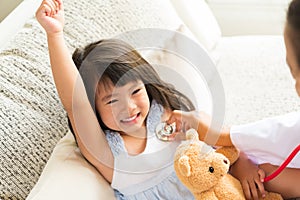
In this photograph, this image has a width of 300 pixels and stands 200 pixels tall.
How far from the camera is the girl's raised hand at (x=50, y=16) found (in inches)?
40.3

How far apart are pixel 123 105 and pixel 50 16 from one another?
23 centimetres

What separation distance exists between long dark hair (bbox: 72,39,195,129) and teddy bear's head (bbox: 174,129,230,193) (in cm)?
20

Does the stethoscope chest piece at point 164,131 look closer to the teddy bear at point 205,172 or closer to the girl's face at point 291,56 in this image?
the teddy bear at point 205,172

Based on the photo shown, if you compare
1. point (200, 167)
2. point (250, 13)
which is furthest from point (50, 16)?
point (250, 13)

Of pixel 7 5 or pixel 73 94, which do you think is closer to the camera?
pixel 73 94

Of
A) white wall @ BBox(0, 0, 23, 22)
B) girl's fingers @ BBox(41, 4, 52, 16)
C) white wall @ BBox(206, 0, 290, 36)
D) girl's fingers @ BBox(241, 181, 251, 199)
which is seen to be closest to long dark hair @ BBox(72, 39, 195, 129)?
girl's fingers @ BBox(41, 4, 52, 16)

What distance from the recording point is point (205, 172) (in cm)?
97

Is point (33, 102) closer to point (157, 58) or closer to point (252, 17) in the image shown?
point (157, 58)

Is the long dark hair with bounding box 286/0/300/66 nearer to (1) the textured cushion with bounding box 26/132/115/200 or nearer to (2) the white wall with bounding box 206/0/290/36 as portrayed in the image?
(1) the textured cushion with bounding box 26/132/115/200

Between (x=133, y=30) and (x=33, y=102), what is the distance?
37 centimetres

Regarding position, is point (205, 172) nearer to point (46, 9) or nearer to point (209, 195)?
point (209, 195)

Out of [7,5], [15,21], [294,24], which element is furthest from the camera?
[7,5]

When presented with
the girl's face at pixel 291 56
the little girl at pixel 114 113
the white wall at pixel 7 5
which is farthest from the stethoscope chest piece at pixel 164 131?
the white wall at pixel 7 5

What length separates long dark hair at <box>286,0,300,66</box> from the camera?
0.82m
